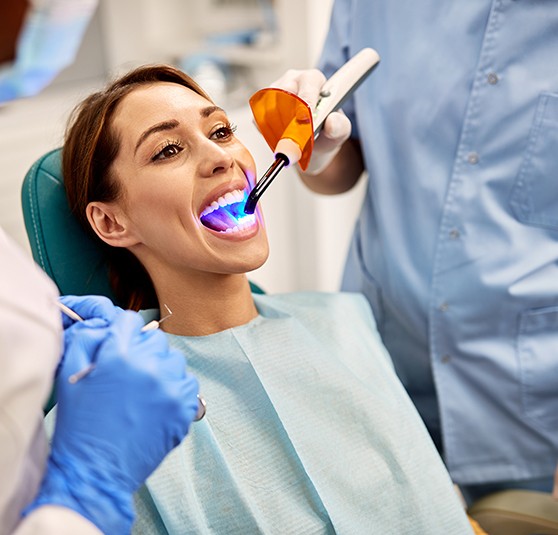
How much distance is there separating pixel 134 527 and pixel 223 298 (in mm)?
410

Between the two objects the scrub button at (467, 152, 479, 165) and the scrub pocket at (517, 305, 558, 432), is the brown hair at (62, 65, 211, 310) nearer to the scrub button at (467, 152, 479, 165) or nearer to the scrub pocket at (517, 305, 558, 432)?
the scrub button at (467, 152, 479, 165)

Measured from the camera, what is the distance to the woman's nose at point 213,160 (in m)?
1.26

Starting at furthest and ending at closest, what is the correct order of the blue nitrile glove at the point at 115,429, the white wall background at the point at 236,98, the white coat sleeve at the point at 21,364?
the white wall background at the point at 236,98, the blue nitrile glove at the point at 115,429, the white coat sleeve at the point at 21,364

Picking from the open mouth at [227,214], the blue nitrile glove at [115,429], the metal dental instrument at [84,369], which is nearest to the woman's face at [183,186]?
the open mouth at [227,214]

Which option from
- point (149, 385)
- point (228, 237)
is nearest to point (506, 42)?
point (228, 237)

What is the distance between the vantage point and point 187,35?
10.9 ft

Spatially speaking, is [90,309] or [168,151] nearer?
[90,309]

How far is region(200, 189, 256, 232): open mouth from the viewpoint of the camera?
1.27 meters

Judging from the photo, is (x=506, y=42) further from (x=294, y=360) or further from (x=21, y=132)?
(x=21, y=132)

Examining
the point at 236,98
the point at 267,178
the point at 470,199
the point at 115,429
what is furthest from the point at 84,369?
the point at 236,98

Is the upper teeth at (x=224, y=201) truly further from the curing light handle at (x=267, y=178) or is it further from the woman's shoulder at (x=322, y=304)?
the woman's shoulder at (x=322, y=304)

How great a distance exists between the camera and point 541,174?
1.43 metres

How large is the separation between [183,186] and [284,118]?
0.20 metres

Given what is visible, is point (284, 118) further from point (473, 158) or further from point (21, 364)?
point (21, 364)
